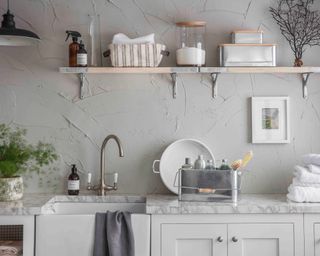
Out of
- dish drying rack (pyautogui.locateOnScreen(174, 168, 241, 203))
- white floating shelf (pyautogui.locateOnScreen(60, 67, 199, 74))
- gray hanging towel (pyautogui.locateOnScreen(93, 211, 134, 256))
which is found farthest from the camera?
white floating shelf (pyautogui.locateOnScreen(60, 67, 199, 74))

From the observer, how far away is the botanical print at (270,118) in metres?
3.27

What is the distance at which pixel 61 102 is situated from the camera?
327 centimetres

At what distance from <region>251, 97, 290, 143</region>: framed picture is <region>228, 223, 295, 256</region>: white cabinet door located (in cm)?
70

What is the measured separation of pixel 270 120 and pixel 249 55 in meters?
0.46

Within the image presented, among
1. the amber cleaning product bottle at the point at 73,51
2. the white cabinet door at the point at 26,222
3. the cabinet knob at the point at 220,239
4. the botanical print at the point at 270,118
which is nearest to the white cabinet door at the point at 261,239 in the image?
the cabinet knob at the point at 220,239

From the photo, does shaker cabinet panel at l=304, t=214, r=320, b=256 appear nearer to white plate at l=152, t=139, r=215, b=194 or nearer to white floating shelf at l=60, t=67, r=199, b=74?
white plate at l=152, t=139, r=215, b=194

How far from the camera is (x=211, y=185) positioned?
2869mm

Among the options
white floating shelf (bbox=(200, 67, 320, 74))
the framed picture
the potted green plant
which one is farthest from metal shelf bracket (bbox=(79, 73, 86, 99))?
the framed picture

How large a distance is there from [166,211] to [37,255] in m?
0.72

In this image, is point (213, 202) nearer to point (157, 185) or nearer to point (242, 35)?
point (157, 185)

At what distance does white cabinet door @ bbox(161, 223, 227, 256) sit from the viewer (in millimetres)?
2713

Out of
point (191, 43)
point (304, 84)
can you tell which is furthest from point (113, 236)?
point (304, 84)

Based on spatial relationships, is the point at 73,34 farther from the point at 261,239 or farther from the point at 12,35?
the point at 261,239

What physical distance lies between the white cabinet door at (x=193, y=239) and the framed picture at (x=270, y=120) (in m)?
0.79
